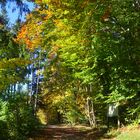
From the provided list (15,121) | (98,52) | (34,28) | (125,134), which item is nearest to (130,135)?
(125,134)

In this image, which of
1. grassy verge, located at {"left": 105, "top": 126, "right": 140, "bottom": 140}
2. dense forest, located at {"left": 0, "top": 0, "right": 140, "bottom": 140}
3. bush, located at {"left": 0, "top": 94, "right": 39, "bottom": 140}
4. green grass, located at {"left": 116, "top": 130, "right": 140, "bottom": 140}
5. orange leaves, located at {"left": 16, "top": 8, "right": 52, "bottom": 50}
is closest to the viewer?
green grass, located at {"left": 116, "top": 130, "right": 140, "bottom": 140}

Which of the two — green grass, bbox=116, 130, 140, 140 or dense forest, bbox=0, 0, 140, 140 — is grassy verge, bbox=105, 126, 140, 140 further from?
dense forest, bbox=0, 0, 140, 140

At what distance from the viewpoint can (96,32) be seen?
2183cm

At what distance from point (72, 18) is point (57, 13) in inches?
50.3

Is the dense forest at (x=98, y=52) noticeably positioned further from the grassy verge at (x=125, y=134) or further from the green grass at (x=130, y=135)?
the green grass at (x=130, y=135)

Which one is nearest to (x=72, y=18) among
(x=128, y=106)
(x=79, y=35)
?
(x=79, y=35)

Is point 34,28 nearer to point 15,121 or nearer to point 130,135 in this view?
point 15,121

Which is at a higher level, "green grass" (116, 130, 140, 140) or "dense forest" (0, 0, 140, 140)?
"dense forest" (0, 0, 140, 140)

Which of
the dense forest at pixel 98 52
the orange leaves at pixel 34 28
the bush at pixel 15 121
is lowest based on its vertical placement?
the bush at pixel 15 121

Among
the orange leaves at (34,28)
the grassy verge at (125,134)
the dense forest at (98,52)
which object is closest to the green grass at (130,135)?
the grassy verge at (125,134)

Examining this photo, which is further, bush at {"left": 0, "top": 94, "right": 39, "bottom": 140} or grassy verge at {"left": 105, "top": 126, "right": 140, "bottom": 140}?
grassy verge at {"left": 105, "top": 126, "right": 140, "bottom": 140}

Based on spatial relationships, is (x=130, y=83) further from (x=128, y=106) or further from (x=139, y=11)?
(x=139, y=11)

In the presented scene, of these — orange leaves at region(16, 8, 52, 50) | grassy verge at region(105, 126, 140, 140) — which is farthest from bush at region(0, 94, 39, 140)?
orange leaves at region(16, 8, 52, 50)

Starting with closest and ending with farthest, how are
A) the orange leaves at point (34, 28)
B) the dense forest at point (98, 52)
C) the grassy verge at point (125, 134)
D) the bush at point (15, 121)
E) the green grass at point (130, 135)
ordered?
the green grass at point (130, 135) < the bush at point (15, 121) < the grassy verge at point (125, 134) < the dense forest at point (98, 52) < the orange leaves at point (34, 28)
